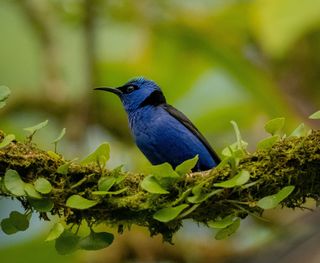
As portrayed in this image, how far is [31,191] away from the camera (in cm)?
257

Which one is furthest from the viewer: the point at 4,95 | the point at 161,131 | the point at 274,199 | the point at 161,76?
the point at 161,76

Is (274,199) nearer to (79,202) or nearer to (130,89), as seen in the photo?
(79,202)

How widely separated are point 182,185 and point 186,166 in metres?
0.09

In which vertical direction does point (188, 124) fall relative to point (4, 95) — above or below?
below

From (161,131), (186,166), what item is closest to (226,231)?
(186,166)

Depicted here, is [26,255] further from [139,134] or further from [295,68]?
[295,68]

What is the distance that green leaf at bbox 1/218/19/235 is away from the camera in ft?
8.51

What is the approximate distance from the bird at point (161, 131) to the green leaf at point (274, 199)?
66.7 inches

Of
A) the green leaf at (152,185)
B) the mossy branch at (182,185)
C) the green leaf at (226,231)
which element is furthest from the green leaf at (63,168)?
the green leaf at (226,231)

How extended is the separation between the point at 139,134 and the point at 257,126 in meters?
1.12

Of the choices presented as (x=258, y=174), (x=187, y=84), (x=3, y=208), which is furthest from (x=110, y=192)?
(x=187, y=84)

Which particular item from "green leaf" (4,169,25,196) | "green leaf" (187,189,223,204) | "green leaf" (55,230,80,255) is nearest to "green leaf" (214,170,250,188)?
"green leaf" (187,189,223,204)

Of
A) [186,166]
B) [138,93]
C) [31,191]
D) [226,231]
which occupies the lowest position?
[226,231]

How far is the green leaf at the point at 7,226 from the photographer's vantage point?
2594 mm
